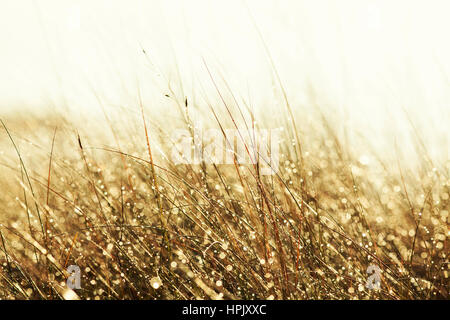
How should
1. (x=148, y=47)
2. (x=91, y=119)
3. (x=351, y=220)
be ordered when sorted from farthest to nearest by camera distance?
(x=91, y=119) → (x=148, y=47) → (x=351, y=220)

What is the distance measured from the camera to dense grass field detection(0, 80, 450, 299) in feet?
2.55

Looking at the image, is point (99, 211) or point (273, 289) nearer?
point (273, 289)

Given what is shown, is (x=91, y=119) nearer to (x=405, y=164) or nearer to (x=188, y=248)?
(x=188, y=248)

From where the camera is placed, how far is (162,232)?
853 millimetres

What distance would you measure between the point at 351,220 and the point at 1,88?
43.9 inches

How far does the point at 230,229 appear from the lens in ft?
2.59

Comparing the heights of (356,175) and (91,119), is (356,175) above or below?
below

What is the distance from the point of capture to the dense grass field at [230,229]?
776 mm

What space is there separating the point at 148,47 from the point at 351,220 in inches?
29.9
